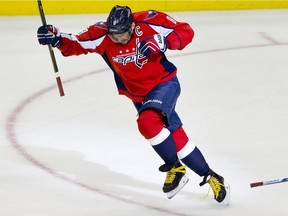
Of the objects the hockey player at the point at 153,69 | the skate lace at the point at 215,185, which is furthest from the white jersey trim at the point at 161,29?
the skate lace at the point at 215,185

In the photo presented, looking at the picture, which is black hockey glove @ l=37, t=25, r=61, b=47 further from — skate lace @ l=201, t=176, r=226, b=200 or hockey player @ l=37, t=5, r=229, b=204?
skate lace @ l=201, t=176, r=226, b=200

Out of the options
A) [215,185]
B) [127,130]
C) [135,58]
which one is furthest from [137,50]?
[127,130]

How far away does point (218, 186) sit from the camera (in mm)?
3797

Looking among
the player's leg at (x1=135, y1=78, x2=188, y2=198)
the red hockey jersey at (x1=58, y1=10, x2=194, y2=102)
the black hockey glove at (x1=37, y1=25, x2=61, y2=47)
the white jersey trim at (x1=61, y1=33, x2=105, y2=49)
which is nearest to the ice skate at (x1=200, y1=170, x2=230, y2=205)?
the player's leg at (x1=135, y1=78, x2=188, y2=198)

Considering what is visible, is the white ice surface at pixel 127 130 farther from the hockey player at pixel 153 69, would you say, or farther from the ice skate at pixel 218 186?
the hockey player at pixel 153 69

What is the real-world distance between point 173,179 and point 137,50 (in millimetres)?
611

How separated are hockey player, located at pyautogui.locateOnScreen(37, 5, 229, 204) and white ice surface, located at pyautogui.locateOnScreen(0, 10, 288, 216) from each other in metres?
0.18

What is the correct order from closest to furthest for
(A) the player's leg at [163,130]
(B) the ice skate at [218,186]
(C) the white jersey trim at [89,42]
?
1. (A) the player's leg at [163,130]
2. (B) the ice skate at [218,186]
3. (C) the white jersey trim at [89,42]

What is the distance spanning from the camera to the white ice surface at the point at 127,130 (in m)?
3.87

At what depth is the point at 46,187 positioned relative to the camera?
159 inches

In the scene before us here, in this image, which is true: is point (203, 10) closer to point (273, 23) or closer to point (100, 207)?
point (273, 23)

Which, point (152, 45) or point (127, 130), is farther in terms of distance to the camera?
point (127, 130)

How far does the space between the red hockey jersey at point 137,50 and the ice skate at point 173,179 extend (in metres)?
0.36

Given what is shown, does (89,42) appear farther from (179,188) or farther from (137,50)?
(179,188)
